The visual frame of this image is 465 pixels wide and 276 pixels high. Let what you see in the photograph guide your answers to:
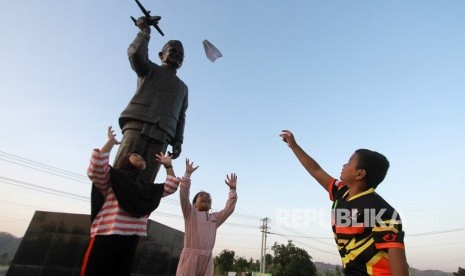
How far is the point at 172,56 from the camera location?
5.23 meters

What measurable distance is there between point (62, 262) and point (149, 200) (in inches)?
124

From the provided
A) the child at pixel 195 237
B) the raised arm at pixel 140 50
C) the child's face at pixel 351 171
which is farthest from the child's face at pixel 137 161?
the child's face at pixel 351 171

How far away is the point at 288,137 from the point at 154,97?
2314 millimetres

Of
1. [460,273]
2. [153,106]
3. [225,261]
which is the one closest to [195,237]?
[153,106]

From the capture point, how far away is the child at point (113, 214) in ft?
8.98

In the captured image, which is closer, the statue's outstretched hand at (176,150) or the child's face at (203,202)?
the child's face at (203,202)

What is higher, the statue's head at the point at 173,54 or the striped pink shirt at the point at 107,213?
the statue's head at the point at 173,54

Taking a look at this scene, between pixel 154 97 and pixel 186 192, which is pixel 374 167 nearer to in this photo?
pixel 186 192

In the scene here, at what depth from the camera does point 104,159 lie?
2.84 meters

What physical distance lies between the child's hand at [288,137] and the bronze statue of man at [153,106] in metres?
1.91

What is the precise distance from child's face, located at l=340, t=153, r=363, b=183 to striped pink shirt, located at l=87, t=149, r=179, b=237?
1913 millimetres

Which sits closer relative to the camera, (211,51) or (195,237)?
(195,237)

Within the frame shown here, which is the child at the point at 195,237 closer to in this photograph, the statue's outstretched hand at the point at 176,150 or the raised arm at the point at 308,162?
the raised arm at the point at 308,162

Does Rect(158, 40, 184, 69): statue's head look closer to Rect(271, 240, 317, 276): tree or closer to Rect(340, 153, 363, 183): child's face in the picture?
Rect(340, 153, 363, 183): child's face
